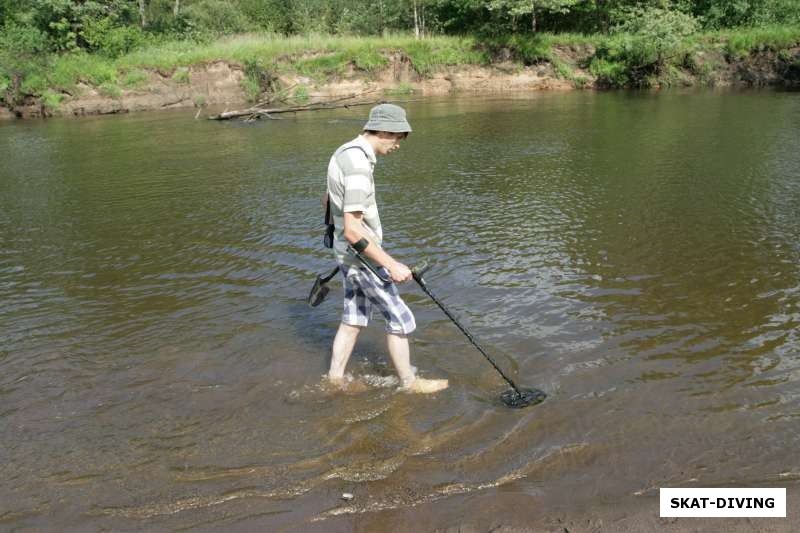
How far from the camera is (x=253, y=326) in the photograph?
6465 mm

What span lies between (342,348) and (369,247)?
1.09 meters

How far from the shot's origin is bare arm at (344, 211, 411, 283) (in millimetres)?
4355

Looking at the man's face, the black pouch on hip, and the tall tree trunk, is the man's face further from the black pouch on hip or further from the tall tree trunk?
the tall tree trunk

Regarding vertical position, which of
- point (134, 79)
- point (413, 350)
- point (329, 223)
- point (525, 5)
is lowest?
point (413, 350)

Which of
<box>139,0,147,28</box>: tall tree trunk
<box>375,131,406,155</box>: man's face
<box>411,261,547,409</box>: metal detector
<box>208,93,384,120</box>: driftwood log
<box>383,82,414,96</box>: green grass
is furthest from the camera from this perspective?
<box>139,0,147,28</box>: tall tree trunk

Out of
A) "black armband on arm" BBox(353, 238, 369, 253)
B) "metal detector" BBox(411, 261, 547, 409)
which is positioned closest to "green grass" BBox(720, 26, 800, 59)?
"metal detector" BBox(411, 261, 547, 409)

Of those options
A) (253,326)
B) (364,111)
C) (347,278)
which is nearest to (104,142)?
(364,111)

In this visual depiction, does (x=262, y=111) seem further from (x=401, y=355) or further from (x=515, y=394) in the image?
(x=515, y=394)

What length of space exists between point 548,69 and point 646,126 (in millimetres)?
16767

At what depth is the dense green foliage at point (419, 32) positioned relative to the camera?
30.6 m

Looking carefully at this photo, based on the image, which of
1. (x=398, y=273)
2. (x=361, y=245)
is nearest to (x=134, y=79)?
(x=361, y=245)

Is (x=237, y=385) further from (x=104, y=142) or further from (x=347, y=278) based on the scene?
(x=104, y=142)

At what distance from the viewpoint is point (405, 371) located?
502cm

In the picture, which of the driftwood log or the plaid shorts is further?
the driftwood log
